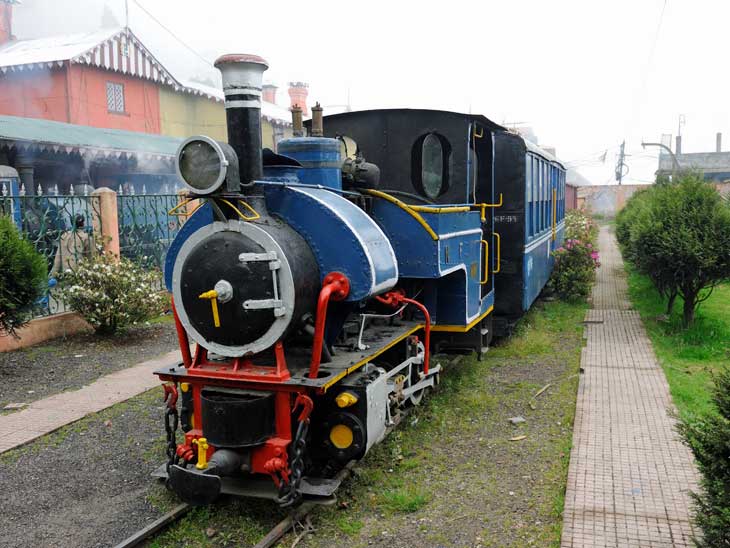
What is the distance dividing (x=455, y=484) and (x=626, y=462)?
1.34m

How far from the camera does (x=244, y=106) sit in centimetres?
411

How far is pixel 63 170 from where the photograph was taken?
15172 millimetres

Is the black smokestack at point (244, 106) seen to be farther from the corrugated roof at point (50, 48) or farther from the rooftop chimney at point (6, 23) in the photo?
the rooftop chimney at point (6, 23)

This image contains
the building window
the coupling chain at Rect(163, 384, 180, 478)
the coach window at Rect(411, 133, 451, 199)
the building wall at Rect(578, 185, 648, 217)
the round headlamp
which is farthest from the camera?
the building wall at Rect(578, 185, 648, 217)

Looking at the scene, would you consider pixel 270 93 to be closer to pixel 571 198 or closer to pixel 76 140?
pixel 571 198

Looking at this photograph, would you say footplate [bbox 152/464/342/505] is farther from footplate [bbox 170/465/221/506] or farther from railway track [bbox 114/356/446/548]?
railway track [bbox 114/356/446/548]

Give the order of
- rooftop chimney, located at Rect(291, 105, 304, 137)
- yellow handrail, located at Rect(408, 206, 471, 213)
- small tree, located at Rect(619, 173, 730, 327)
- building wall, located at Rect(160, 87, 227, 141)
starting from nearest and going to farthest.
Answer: yellow handrail, located at Rect(408, 206, 471, 213), rooftop chimney, located at Rect(291, 105, 304, 137), small tree, located at Rect(619, 173, 730, 327), building wall, located at Rect(160, 87, 227, 141)

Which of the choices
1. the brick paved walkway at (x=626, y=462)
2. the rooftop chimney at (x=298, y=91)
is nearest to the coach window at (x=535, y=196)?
the brick paved walkway at (x=626, y=462)

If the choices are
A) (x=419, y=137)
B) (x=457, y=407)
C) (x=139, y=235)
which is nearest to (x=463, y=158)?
(x=419, y=137)

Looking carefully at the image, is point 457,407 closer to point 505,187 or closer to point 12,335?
point 505,187

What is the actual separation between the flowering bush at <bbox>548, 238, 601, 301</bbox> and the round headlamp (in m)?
9.71

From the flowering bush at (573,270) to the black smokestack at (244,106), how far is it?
9460mm

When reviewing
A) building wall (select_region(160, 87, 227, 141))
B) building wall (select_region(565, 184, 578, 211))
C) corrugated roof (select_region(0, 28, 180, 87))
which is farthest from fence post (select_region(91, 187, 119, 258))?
building wall (select_region(565, 184, 578, 211))

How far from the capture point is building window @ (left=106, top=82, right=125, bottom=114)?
20.5m
